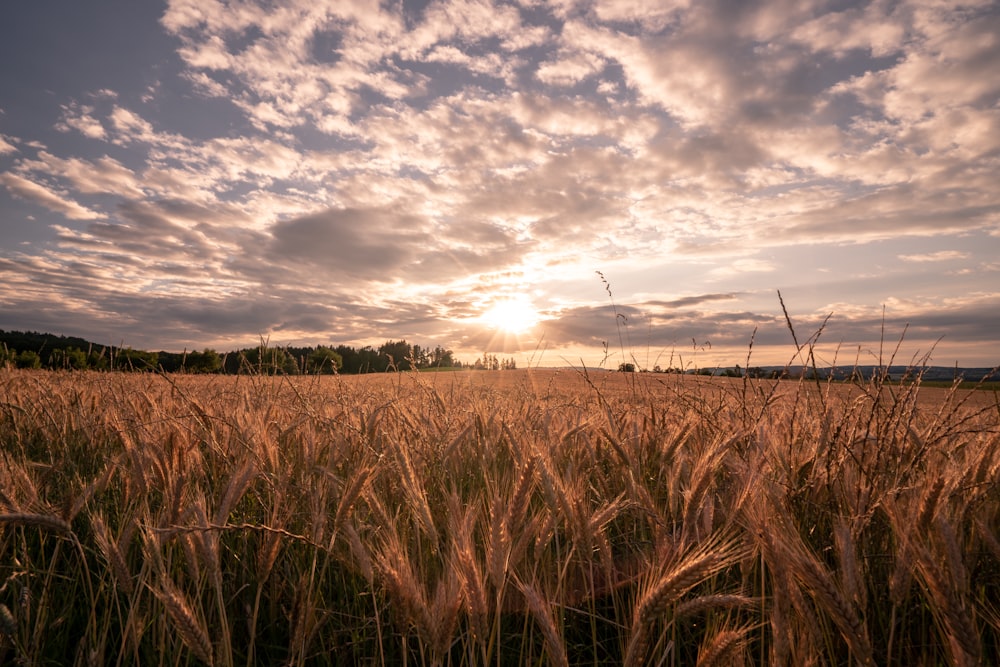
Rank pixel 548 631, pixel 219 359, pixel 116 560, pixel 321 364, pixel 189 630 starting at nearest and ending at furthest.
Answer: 1. pixel 548 631
2. pixel 189 630
3. pixel 116 560
4. pixel 321 364
5. pixel 219 359

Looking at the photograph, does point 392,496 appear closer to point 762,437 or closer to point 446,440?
point 446,440

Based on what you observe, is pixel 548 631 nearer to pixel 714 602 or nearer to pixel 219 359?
pixel 714 602

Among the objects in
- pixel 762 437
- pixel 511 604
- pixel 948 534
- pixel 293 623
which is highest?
pixel 762 437

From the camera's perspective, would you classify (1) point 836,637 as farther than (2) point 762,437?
No

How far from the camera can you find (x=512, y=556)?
5.43ft

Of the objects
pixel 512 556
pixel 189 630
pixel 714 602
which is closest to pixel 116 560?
pixel 189 630

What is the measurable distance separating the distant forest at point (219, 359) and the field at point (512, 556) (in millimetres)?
1524

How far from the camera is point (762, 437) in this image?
237 centimetres

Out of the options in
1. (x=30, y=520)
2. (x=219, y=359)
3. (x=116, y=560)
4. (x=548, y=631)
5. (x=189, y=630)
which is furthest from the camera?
(x=219, y=359)

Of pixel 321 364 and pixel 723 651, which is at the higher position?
pixel 321 364

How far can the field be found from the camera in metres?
1.29

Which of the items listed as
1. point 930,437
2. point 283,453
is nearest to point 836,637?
point 930,437

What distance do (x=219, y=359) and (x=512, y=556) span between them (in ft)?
93.4

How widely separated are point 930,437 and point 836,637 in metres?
1.23
